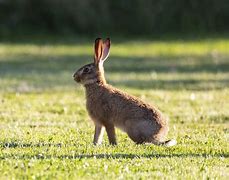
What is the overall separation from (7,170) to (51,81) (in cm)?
1121

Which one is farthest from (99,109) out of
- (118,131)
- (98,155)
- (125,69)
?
(125,69)

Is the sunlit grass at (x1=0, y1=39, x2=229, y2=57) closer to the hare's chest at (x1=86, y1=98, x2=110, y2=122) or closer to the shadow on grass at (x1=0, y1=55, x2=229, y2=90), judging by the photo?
the shadow on grass at (x1=0, y1=55, x2=229, y2=90)

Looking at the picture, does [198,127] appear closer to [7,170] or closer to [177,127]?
[177,127]

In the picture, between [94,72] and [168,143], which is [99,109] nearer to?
[94,72]

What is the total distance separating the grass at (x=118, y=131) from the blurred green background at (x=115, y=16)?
3931 mm

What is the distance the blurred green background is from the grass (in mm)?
3931

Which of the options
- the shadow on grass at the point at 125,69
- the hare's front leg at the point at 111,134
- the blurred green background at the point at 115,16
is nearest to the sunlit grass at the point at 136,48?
the shadow on grass at the point at 125,69

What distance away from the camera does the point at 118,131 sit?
11.0 metres

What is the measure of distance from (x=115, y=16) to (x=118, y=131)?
2307 cm

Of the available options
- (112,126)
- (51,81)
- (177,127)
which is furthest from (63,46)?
(112,126)

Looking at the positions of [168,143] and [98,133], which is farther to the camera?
[98,133]

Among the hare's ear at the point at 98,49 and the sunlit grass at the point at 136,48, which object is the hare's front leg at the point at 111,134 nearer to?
Answer: the hare's ear at the point at 98,49

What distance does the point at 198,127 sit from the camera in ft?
37.7

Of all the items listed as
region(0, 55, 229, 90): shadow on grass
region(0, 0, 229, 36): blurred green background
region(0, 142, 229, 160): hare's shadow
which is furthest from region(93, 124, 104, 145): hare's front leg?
region(0, 0, 229, 36): blurred green background
